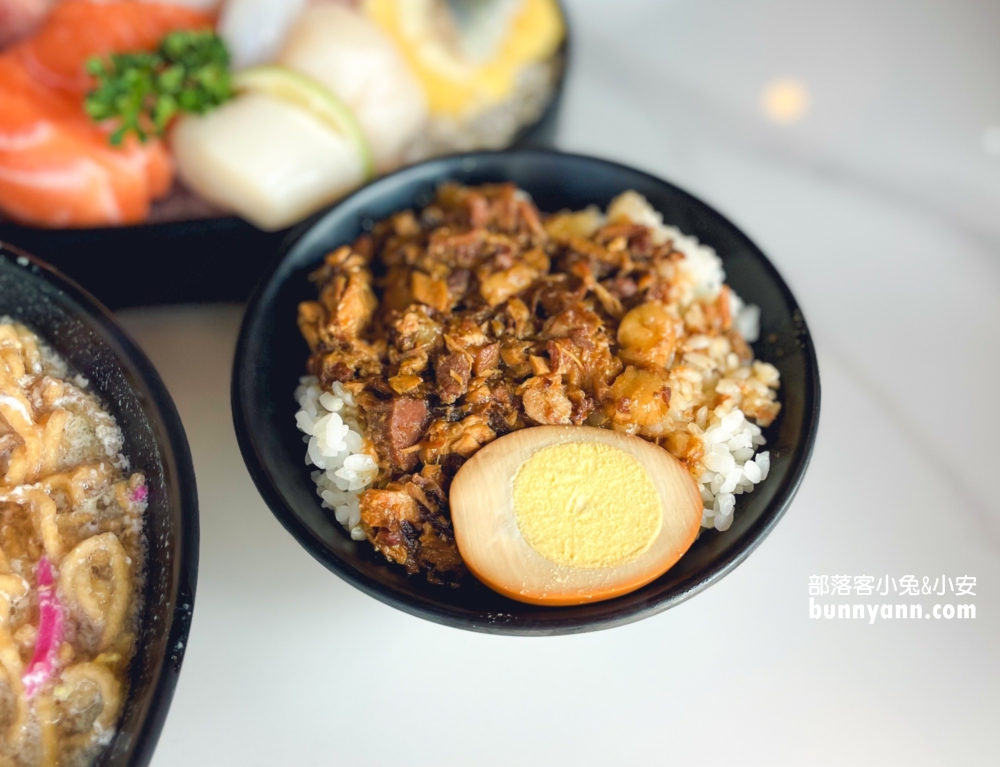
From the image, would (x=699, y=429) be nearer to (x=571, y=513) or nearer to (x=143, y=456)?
(x=571, y=513)

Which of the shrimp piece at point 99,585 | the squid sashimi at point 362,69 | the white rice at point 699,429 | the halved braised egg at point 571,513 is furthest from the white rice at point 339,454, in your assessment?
the squid sashimi at point 362,69

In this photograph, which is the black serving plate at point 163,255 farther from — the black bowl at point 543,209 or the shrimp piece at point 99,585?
the shrimp piece at point 99,585

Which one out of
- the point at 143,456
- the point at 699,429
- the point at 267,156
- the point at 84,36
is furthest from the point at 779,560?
the point at 84,36

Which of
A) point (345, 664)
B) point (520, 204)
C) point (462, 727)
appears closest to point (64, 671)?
point (345, 664)

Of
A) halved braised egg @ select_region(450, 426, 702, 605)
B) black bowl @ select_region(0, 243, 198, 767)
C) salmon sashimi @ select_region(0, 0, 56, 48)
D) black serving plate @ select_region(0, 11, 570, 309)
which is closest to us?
black bowl @ select_region(0, 243, 198, 767)

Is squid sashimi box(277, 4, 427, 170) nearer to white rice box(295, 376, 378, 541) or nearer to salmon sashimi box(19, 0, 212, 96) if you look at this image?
salmon sashimi box(19, 0, 212, 96)

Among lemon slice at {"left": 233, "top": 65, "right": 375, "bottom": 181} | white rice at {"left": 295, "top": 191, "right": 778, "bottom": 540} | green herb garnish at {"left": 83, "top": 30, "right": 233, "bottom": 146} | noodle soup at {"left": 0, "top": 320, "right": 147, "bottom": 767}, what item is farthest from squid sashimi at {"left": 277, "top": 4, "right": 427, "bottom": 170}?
noodle soup at {"left": 0, "top": 320, "right": 147, "bottom": 767}
